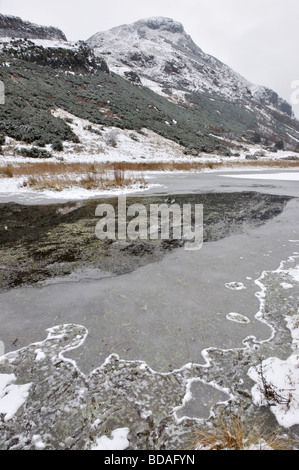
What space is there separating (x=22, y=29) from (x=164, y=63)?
1544 inches

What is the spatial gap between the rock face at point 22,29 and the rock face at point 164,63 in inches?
516

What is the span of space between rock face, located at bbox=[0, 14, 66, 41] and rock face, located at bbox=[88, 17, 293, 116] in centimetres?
1310

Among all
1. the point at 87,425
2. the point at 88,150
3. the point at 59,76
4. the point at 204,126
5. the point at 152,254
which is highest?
the point at 59,76

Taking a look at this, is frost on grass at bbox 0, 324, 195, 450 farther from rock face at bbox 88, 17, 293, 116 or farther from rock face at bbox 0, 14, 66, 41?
rock face at bbox 0, 14, 66, 41

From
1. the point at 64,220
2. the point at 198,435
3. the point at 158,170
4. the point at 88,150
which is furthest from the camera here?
the point at 88,150

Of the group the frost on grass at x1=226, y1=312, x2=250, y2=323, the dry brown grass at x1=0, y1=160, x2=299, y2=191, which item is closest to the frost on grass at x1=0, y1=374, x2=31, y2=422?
the frost on grass at x1=226, y1=312, x2=250, y2=323

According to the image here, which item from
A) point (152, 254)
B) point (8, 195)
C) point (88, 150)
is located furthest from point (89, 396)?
point (88, 150)

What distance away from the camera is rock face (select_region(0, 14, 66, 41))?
5356cm

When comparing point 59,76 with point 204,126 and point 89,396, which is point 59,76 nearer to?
point 204,126

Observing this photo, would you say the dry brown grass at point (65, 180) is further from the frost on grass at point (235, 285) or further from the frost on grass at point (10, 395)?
the frost on grass at point (10, 395)

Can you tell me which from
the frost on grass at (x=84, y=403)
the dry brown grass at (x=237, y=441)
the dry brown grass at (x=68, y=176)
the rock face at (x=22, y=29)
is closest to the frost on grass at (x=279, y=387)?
the dry brown grass at (x=237, y=441)

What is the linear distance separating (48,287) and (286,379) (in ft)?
9.79

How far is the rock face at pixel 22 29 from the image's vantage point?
53.6 meters

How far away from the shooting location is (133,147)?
2745 centimetres
